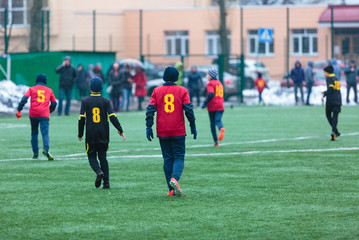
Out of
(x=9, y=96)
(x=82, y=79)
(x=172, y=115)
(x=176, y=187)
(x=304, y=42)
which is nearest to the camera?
(x=176, y=187)

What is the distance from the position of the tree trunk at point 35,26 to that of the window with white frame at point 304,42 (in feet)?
72.4

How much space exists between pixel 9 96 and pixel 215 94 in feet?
49.4

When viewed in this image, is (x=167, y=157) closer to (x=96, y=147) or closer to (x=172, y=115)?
(x=172, y=115)

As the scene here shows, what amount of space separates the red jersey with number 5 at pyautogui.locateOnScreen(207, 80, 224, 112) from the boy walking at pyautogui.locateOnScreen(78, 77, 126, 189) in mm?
6633

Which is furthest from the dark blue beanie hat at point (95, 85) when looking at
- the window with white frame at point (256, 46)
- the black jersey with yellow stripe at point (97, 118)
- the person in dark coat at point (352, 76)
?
the window with white frame at point (256, 46)

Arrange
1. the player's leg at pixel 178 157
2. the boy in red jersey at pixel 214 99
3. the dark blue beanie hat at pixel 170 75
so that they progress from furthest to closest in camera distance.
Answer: the boy in red jersey at pixel 214 99 < the dark blue beanie hat at pixel 170 75 < the player's leg at pixel 178 157

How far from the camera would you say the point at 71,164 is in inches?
566

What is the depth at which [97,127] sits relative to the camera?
11180 mm

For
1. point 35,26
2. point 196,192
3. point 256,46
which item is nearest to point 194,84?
point 35,26

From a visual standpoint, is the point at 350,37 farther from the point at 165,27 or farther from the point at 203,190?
the point at 203,190

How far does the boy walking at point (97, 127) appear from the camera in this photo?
1116cm

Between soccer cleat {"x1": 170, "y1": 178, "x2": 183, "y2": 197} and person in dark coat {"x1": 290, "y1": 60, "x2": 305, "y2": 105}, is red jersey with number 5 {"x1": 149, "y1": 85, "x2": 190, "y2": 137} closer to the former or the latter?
soccer cleat {"x1": 170, "y1": 178, "x2": 183, "y2": 197}

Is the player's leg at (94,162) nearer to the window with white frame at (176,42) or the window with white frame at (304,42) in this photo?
the window with white frame at (304,42)

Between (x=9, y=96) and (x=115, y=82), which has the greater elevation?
(x=115, y=82)
